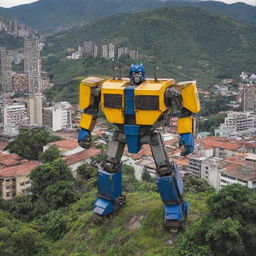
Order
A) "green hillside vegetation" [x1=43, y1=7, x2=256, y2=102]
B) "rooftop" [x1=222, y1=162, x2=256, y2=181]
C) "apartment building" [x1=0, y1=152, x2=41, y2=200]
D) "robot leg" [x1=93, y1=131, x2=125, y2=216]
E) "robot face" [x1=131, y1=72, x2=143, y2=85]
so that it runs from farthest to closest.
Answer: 1. "green hillside vegetation" [x1=43, y1=7, x2=256, y2=102]
2. "rooftop" [x1=222, y1=162, x2=256, y2=181]
3. "apartment building" [x1=0, y1=152, x2=41, y2=200]
4. "robot leg" [x1=93, y1=131, x2=125, y2=216]
5. "robot face" [x1=131, y1=72, x2=143, y2=85]

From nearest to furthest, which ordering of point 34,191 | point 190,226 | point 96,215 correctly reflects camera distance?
point 190,226
point 96,215
point 34,191

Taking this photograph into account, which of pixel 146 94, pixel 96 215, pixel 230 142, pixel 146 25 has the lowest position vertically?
pixel 230 142

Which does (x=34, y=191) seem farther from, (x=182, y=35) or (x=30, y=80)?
(x=182, y=35)

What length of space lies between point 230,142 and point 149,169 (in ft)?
40.4

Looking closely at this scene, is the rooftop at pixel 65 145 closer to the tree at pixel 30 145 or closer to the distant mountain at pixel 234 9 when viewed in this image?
the tree at pixel 30 145

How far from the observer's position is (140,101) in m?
7.41

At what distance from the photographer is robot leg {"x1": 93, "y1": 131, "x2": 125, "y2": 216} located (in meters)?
8.05

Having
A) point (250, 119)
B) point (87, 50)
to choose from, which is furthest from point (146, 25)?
point (250, 119)

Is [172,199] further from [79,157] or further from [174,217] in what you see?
[79,157]

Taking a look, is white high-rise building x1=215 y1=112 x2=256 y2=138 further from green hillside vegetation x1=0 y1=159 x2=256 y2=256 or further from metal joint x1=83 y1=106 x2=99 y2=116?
metal joint x1=83 y1=106 x2=99 y2=116

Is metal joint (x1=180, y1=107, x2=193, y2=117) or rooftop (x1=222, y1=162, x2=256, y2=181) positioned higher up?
metal joint (x1=180, y1=107, x2=193, y2=117)

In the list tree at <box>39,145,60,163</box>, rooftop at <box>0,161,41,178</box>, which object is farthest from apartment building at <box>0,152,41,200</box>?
tree at <box>39,145,60,163</box>

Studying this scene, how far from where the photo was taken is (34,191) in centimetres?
1416

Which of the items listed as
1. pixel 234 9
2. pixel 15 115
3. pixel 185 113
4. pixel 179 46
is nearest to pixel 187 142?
pixel 185 113
